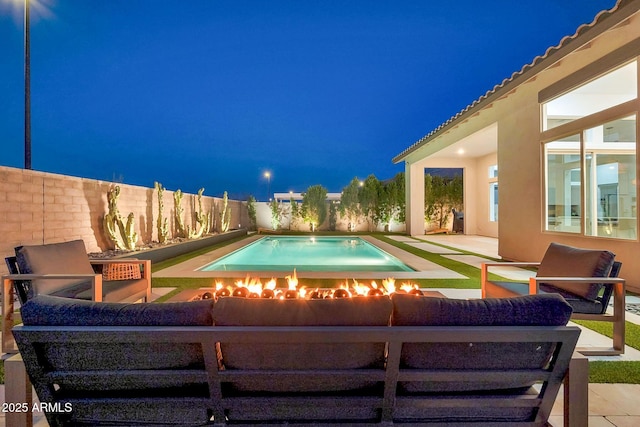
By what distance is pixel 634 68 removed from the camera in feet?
17.2

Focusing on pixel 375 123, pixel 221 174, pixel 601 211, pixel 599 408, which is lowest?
pixel 599 408

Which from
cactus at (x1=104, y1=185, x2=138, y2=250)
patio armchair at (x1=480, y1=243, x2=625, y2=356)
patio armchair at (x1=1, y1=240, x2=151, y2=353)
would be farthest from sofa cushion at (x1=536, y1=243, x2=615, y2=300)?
cactus at (x1=104, y1=185, x2=138, y2=250)

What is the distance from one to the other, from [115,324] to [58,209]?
250 inches

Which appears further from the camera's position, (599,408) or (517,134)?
(517,134)

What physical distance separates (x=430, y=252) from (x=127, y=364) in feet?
29.6

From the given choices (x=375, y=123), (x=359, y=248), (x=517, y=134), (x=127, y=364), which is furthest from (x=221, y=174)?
(x=127, y=364)

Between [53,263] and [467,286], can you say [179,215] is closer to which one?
[53,263]

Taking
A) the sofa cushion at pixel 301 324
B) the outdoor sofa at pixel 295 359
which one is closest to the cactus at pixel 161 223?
the outdoor sofa at pixel 295 359

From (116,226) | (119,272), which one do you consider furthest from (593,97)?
(116,226)

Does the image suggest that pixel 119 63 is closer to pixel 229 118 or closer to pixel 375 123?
pixel 229 118

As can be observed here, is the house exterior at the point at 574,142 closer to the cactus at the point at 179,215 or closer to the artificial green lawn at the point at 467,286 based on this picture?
the artificial green lawn at the point at 467,286

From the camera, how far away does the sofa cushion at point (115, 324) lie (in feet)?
4.74

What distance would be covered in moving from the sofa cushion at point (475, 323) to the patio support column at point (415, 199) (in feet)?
46.1

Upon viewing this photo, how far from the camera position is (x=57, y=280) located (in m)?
3.47
